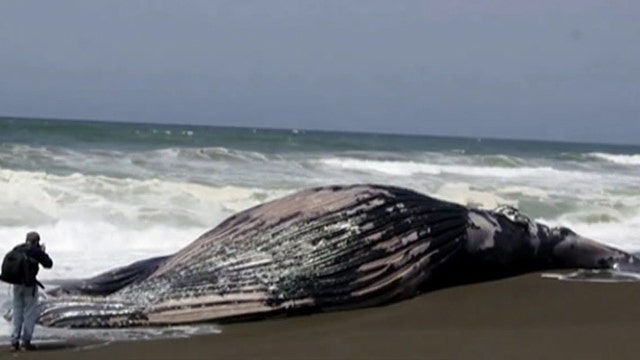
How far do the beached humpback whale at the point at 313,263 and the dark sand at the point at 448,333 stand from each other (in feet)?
0.77

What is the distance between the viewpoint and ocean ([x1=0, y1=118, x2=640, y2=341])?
54.3 ft

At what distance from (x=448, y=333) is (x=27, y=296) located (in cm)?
336

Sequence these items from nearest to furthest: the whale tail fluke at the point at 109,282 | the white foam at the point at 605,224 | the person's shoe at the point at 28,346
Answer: the person's shoe at the point at 28,346, the whale tail fluke at the point at 109,282, the white foam at the point at 605,224

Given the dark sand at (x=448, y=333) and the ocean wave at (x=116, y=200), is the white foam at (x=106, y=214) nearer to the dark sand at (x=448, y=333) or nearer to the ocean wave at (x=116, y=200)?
the ocean wave at (x=116, y=200)

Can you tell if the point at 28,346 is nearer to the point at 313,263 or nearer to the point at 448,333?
the point at 313,263

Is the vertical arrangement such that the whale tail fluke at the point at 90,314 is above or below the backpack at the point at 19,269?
below

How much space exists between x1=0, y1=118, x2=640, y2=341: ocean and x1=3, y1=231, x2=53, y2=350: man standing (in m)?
0.45

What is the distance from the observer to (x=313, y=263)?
10.4 metres

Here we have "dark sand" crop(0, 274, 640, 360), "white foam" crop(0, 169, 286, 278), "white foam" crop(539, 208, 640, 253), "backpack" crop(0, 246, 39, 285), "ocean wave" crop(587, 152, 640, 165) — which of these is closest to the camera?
"dark sand" crop(0, 274, 640, 360)

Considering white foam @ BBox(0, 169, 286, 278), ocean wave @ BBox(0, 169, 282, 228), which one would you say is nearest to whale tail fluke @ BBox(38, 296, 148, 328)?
white foam @ BBox(0, 169, 286, 278)

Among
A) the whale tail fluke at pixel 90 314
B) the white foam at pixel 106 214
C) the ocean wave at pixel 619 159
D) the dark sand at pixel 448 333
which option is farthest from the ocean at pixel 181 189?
the ocean wave at pixel 619 159

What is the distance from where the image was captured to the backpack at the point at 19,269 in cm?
880

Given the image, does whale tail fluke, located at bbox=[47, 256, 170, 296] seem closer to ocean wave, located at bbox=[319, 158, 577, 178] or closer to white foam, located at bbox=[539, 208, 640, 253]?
white foam, located at bbox=[539, 208, 640, 253]

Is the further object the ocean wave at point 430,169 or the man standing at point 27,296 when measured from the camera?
the ocean wave at point 430,169
